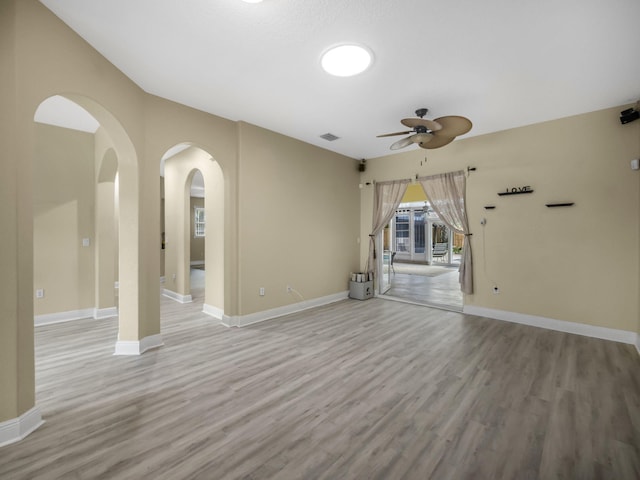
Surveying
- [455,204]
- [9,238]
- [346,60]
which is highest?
[346,60]

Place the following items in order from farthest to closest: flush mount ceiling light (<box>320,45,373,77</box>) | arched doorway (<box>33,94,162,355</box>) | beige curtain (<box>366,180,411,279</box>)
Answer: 1. beige curtain (<box>366,180,411,279</box>)
2. arched doorway (<box>33,94,162,355</box>)
3. flush mount ceiling light (<box>320,45,373,77</box>)

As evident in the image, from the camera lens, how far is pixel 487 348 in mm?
3420

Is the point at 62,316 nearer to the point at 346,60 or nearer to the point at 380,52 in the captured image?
the point at 346,60

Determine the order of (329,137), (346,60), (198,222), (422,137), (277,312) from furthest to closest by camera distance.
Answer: (198,222) < (329,137) < (277,312) < (422,137) < (346,60)

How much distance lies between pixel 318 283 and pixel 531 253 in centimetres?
358

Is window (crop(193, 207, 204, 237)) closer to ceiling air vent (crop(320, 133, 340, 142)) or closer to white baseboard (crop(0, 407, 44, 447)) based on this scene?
ceiling air vent (crop(320, 133, 340, 142))

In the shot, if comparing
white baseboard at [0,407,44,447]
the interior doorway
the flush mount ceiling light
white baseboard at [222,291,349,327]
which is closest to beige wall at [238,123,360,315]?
white baseboard at [222,291,349,327]

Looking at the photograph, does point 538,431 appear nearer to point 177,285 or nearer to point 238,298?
point 238,298

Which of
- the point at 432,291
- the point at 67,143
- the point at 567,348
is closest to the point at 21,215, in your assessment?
the point at 67,143

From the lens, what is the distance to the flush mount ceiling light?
251 centimetres

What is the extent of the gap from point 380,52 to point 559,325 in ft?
14.5

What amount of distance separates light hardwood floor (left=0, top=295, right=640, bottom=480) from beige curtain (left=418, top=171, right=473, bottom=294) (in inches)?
48.6

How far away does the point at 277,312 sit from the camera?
470 centimetres

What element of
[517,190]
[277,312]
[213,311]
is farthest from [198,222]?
[517,190]
